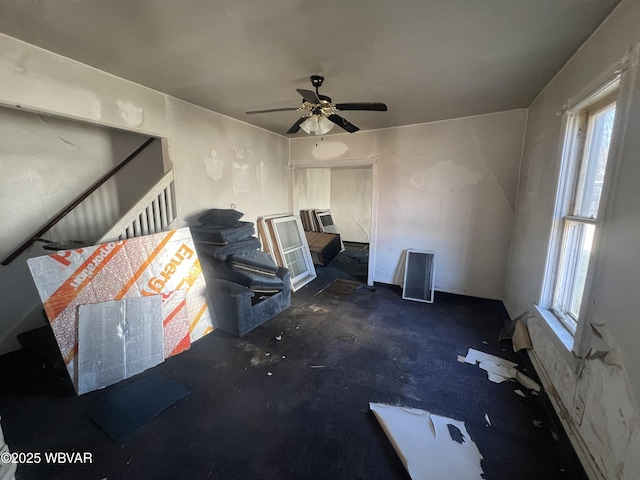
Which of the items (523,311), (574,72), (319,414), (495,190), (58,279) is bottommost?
(319,414)

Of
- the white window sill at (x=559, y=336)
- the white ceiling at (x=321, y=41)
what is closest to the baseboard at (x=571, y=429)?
the white window sill at (x=559, y=336)

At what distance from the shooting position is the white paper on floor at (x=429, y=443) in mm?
1321

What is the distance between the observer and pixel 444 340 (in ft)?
8.43

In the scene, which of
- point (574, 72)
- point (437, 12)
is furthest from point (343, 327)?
point (574, 72)

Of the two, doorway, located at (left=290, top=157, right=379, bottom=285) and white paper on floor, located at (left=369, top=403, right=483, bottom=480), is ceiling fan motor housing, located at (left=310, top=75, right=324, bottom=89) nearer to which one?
white paper on floor, located at (left=369, top=403, right=483, bottom=480)

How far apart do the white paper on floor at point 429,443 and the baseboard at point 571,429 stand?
0.49 m

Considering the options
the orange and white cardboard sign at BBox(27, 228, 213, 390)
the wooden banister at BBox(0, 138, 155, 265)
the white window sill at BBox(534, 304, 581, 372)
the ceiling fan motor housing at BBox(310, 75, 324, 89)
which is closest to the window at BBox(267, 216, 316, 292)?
the orange and white cardboard sign at BBox(27, 228, 213, 390)

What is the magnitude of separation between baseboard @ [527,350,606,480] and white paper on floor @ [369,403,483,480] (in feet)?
1.61

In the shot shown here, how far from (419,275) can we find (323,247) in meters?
2.04

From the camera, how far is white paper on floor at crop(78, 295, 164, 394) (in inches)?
74.4

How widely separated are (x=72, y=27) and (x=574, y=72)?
3344 millimetres

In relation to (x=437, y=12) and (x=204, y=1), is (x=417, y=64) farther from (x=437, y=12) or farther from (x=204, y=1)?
(x=204, y=1)

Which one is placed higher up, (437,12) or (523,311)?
(437,12)

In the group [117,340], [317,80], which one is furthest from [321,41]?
[117,340]
